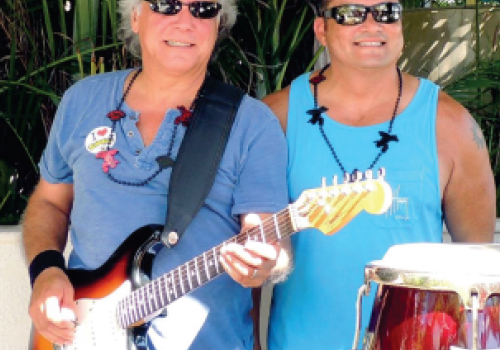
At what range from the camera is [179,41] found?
9.37 feet

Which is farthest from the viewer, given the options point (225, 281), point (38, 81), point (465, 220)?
point (38, 81)

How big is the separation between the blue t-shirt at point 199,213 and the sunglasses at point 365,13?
1.27 feet

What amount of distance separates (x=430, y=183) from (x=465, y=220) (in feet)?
0.61

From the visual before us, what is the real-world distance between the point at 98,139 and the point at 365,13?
33.8 inches

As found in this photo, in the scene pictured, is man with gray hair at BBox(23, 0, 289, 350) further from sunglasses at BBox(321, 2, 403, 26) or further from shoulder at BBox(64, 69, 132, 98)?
sunglasses at BBox(321, 2, 403, 26)

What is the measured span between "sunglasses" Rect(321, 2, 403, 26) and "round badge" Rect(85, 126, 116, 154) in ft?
2.49

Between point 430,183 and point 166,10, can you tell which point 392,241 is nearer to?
point 430,183

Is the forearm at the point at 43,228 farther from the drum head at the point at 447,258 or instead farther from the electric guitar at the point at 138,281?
the drum head at the point at 447,258

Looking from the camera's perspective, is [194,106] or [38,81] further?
[38,81]

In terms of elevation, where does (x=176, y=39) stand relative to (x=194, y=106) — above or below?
above

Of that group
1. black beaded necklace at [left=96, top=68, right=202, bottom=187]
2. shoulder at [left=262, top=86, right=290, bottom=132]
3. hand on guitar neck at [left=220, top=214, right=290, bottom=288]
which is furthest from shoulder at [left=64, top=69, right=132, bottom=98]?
hand on guitar neck at [left=220, top=214, right=290, bottom=288]

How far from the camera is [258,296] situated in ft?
10.3

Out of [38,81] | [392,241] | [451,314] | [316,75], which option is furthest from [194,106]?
[38,81]

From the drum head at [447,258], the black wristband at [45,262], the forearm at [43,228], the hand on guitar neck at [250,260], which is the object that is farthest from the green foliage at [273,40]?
the drum head at [447,258]
